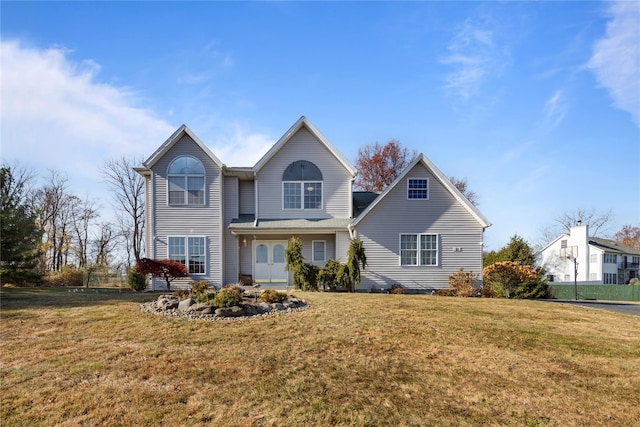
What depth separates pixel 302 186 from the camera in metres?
19.3

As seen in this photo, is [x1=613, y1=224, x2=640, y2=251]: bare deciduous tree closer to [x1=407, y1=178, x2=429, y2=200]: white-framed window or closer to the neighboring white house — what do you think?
the neighboring white house

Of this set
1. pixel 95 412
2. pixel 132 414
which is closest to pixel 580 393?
pixel 132 414

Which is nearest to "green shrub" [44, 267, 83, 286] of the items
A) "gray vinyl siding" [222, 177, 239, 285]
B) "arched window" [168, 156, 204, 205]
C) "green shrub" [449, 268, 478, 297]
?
"arched window" [168, 156, 204, 205]

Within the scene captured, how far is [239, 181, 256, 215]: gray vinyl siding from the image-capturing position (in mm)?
19781

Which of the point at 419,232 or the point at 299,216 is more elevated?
the point at 299,216

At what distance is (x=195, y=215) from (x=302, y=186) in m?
5.53

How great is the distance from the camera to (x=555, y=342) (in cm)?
880

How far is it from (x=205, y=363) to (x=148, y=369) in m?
0.97

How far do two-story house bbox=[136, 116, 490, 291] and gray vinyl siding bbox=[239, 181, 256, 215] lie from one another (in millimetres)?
106

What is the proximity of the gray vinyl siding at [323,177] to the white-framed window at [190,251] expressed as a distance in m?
3.63

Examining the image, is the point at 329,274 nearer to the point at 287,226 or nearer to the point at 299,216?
the point at 287,226

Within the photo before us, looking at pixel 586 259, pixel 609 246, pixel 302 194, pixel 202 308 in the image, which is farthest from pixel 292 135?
pixel 609 246

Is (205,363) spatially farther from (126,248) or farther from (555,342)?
(126,248)

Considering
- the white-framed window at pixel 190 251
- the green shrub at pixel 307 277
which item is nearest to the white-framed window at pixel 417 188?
the green shrub at pixel 307 277
